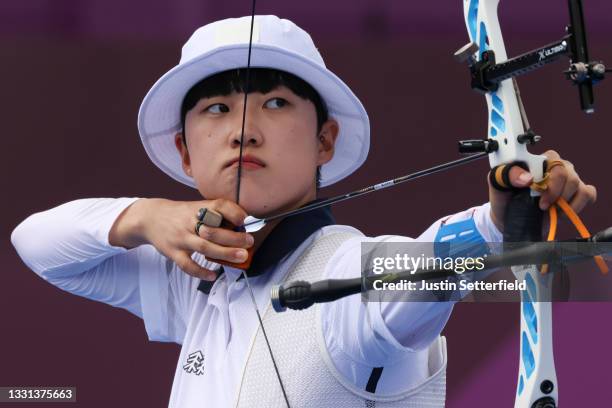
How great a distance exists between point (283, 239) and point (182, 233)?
16cm

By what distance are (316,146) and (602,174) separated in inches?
21.6

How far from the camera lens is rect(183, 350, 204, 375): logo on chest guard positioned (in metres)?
1.82

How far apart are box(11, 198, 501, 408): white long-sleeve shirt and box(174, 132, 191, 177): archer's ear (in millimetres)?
112

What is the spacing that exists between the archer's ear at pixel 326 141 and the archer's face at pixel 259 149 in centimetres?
6

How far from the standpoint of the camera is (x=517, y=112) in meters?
1.44

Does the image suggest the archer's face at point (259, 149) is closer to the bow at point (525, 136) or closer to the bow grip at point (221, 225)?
the bow grip at point (221, 225)

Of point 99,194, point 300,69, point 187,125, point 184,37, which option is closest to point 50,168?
point 99,194

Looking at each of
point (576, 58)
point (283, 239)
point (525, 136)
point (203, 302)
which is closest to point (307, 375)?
point (283, 239)

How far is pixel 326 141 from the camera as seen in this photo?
197 centimetres

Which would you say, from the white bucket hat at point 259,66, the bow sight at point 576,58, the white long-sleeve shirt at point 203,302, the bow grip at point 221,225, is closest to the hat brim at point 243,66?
the white bucket hat at point 259,66

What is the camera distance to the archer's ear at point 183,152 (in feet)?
6.59

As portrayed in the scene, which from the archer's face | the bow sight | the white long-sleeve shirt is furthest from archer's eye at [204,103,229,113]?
the bow sight

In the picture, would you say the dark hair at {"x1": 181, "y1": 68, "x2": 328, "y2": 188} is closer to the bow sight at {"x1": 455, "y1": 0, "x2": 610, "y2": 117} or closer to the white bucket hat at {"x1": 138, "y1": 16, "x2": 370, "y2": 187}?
the white bucket hat at {"x1": 138, "y1": 16, "x2": 370, "y2": 187}

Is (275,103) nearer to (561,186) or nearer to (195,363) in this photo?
(195,363)
